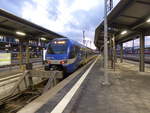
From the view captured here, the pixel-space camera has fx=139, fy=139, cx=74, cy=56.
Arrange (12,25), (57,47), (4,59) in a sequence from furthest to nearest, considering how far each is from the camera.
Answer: (4,59) < (57,47) < (12,25)

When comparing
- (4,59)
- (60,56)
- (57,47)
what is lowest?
(4,59)

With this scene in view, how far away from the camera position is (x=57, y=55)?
10.4 m

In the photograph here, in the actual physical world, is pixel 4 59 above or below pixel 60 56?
below

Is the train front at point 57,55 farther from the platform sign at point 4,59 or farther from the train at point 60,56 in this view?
the platform sign at point 4,59

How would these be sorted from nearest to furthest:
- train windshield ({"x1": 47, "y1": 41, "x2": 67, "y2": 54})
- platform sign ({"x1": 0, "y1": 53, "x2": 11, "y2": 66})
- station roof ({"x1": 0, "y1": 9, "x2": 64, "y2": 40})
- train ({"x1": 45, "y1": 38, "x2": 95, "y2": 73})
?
station roof ({"x1": 0, "y1": 9, "x2": 64, "y2": 40}), train ({"x1": 45, "y1": 38, "x2": 95, "y2": 73}), train windshield ({"x1": 47, "y1": 41, "x2": 67, "y2": 54}), platform sign ({"x1": 0, "y1": 53, "x2": 11, "y2": 66})

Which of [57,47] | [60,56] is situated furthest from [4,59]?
[60,56]

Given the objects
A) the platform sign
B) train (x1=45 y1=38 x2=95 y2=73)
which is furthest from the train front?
the platform sign

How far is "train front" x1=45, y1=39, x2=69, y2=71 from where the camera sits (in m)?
10.1

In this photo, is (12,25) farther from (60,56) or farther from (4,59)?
(60,56)

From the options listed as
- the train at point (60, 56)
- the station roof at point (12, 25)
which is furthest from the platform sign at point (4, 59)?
the train at point (60, 56)

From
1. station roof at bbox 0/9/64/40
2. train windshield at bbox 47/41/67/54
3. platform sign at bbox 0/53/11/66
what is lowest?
platform sign at bbox 0/53/11/66

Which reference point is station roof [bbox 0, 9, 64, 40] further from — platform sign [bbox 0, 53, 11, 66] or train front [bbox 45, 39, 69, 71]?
train front [bbox 45, 39, 69, 71]

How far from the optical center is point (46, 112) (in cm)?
375

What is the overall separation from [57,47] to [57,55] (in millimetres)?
804
